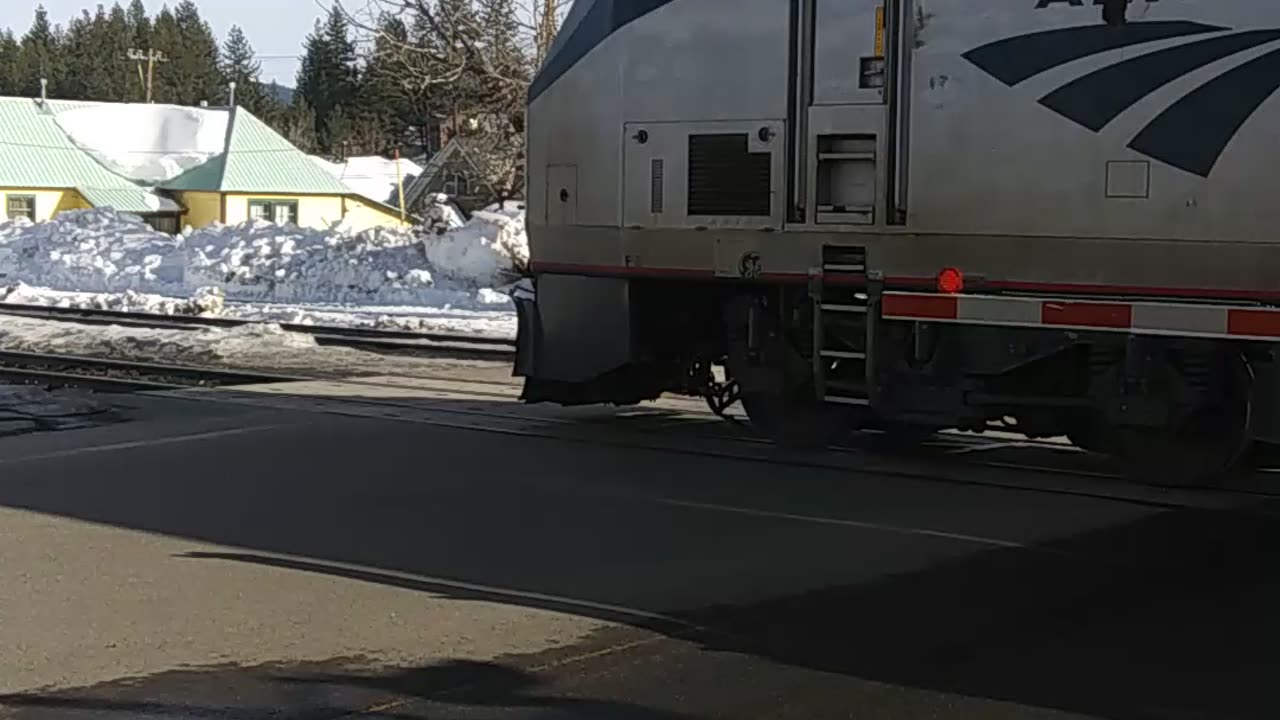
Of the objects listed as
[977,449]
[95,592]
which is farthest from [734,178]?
[95,592]

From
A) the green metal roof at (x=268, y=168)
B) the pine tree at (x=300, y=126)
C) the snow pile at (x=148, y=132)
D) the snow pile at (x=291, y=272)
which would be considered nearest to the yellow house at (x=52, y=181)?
the green metal roof at (x=268, y=168)

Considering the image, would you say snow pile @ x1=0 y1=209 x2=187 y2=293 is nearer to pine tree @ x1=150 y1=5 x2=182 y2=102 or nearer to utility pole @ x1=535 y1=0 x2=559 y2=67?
utility pole @ x1=535 y1=0 x2=559 y2=67

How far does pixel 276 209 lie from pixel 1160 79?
174 ft

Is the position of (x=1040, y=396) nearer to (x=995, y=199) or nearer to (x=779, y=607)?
(x=995, y=199)

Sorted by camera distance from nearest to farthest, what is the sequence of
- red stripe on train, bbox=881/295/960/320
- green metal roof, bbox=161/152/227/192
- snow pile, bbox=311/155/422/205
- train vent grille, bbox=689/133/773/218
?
red stripe on train, bbox=881/295/960/320, train vent grille, bbox=689/133/773/218, green metal roof, bbox=161/152/227/192, snow pile, bbox=311/155/422/205

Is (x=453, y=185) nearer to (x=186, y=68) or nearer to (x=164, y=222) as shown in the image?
(x=164, y=222)

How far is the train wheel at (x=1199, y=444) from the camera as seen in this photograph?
990 centimetres

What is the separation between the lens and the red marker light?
1041 centimetres

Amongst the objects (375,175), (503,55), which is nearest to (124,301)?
(503,55)

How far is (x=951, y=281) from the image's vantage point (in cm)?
1044

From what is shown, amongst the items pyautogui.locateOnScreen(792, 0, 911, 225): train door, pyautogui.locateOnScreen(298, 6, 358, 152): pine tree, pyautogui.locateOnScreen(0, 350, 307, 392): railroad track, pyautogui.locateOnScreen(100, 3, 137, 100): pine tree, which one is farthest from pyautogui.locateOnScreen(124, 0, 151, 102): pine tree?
pyautogui.locateOnScreen(792, 0, 911, 225): train door

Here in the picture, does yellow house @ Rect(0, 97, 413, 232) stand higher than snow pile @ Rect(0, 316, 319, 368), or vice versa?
yellow house @ Rect(0, 97, 413, 232)

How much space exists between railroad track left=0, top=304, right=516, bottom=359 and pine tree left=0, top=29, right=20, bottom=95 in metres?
94.6

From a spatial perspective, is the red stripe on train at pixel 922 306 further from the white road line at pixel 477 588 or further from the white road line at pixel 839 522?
the white road line at pixel 477 588
